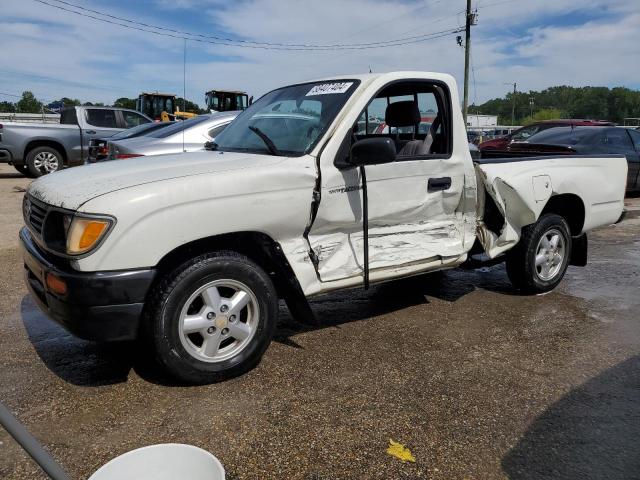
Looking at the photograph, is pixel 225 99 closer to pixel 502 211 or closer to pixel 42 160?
pixel 42 160

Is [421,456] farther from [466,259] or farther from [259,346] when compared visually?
[466,259]

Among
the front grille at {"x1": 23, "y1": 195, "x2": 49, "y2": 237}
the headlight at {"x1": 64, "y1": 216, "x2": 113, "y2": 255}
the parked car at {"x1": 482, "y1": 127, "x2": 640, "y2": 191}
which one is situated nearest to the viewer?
the headlight at {"x1": 64, "y1": 216, "x2": 113, "y2": 255}

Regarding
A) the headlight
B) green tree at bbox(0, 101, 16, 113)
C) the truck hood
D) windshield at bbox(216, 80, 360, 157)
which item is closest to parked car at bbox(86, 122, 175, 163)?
windshield at bbox(216, 80, 360, 157)

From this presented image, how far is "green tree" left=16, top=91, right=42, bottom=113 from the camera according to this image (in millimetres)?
65875

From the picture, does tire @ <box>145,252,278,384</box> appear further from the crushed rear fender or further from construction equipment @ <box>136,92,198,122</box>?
construction equipment @ <box>136,92,198,122</box>

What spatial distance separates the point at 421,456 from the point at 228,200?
5.56 feet

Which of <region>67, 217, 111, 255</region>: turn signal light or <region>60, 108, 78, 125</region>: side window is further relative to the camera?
<region>60, 108, 78, 125</region>: side window

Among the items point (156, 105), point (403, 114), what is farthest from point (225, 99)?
point (403, 114)

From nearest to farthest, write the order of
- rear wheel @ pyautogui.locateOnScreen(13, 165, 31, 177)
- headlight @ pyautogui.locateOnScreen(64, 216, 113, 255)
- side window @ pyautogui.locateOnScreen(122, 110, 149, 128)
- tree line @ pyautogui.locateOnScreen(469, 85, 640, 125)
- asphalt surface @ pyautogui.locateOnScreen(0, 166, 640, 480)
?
1. asphalt surface @ pyautogui.locateOnScreen(0, 166, 640, 480)
2. headlight @ pyautogui.locateOnScreen(64, 216, 113, 255)
3. rear wheel @ pyautogui.locateOnScreen(13, 165, 31, 177)
4. side window @ pyautogui.locateOnScreen(122, 110, 149, 128)
5. tree line @ pyautogui.locateOnScreen(469, 85, 640, 125)

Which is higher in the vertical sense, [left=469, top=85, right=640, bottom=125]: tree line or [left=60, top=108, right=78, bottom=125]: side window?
[left=469, top=85, right=640, bottom=125]: tree line

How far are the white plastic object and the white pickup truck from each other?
84 centimetres

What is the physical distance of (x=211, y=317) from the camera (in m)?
3.11

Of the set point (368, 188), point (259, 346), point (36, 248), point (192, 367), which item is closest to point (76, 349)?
point (36, 248)

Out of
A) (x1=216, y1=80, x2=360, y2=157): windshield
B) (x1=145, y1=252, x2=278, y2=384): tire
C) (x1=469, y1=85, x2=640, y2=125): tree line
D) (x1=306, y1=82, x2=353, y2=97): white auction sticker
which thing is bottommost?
(x1=145, y1=252, x2=278, y2=384): tire
